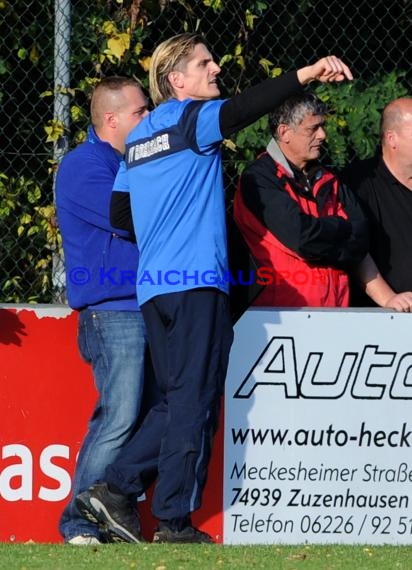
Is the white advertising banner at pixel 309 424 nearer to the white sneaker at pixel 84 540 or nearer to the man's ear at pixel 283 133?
the white sneaker at pixel 84 540

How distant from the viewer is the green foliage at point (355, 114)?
27.7ft

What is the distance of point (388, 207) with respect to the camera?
6895mm

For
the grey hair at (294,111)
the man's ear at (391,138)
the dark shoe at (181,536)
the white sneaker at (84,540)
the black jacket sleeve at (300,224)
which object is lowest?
the white sneaker at (84,540)

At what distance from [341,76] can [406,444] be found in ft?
6.65

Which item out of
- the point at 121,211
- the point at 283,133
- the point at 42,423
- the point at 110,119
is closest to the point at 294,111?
the point at 283,133

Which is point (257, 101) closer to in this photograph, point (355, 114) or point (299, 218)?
point (299, 218)

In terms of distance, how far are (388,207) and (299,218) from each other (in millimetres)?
775

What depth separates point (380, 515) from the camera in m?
6.46

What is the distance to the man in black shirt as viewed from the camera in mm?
6699

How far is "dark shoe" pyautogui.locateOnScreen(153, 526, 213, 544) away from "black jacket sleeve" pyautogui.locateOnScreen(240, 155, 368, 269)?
1.39 meters

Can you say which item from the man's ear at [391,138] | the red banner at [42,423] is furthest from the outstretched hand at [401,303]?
the red banner at [42,423]

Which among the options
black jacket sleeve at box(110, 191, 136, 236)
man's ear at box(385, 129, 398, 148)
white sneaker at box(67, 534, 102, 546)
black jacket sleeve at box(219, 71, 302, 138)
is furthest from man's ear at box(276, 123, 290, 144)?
white sneaker at box(67, 534, 102, 546)

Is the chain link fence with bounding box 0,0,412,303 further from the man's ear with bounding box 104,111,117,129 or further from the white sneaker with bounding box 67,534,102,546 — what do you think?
the white sneaker with bounding box 67,534,102,546

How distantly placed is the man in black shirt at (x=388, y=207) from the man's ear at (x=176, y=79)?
1397 mm
